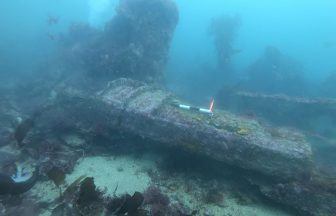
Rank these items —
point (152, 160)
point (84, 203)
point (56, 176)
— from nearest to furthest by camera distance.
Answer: point (84, 203), point (56, 176), point (152, 160)

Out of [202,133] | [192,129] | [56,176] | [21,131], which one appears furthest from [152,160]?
[21,131]

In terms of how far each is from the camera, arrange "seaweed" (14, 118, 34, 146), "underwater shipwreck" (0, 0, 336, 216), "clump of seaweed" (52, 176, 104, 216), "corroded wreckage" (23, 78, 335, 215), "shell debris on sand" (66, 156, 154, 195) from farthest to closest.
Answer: "seaweed" (14, 118, 34, 146), "shell debris on sand" (66, 156, 154, 195), "corroded wreckage" (23, 78, 335, 215), "underwater shipwreck" (0, 0, 336, 216), "clump of seaweed" (52, 176, 104, 216)

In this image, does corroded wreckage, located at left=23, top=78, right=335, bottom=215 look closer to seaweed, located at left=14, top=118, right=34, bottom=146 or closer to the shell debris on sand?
seaweed, located at left=14, top=118, right=34, bottom=146

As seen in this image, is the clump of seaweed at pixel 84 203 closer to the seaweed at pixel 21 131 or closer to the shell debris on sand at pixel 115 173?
the shell debris on sand at pixel 115 173

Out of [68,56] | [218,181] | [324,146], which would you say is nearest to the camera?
[218,181]

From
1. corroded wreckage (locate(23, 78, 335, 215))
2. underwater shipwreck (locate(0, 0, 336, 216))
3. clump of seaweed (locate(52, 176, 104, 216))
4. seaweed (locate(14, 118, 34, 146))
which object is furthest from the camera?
seaweed (locate(14, 118, 34, 146))

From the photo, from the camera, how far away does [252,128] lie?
8000 millimetres

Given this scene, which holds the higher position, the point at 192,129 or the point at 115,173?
the point at 192,129

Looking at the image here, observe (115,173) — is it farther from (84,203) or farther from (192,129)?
(192,129)

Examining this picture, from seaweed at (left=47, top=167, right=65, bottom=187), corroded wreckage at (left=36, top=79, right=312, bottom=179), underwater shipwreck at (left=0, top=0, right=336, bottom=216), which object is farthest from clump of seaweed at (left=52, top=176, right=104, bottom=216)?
corroded wreckage at (left=36, top=79, right=312, bottom=179)

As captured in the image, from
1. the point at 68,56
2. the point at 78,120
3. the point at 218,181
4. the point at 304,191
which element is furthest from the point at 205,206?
the point at 68,56

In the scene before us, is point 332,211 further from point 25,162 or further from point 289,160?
point 25,162

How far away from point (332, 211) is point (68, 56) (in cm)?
1637

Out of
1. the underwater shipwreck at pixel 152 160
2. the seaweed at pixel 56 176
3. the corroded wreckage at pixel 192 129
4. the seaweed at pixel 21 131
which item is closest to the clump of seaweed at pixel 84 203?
the underwater shipwreck at pixel 152 160
